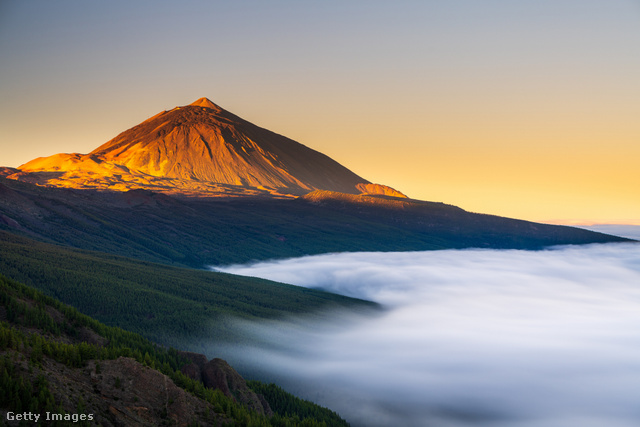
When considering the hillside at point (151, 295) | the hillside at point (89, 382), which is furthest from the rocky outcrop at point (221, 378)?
the hillside at point (151, 295)

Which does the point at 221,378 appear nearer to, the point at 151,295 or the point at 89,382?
the point at 89,382

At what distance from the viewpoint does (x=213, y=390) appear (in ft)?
123

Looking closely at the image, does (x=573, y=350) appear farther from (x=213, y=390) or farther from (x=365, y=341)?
(x=213, y=390)

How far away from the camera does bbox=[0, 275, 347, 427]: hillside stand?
22.2m

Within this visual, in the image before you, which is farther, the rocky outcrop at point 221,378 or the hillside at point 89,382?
the rocky outcrop at point 221,378

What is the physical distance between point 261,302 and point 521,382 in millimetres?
63311

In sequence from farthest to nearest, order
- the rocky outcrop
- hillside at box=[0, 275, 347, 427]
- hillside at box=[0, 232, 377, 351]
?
hillside at box=[0, 232, 377, 351], the rocky outcrop, hillside at box=[0, 275, 347, 427]

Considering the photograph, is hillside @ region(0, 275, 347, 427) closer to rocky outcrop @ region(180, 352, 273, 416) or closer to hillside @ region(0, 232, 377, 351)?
rocky outcrop @ region(180, 352, 273, 416)

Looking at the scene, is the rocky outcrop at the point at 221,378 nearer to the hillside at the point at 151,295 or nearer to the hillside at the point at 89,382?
the hillside at the point at 89,382

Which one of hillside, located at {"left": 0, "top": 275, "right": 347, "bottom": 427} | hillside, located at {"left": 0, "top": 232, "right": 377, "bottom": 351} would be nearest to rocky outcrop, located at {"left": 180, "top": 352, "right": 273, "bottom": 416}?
hillside, located at {"left": 0, "top": 275, "right": 347, "bottom": 427}

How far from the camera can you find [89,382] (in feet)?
86.3

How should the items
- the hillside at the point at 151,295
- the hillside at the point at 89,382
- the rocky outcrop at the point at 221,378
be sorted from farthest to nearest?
the hillside at the point at 151,295 < the rocky outcrop at the point at 221,378 < the hillside at the point at 89,382

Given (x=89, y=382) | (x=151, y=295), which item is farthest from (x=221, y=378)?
(x=151, y=295)

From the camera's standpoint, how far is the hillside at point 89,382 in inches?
876
